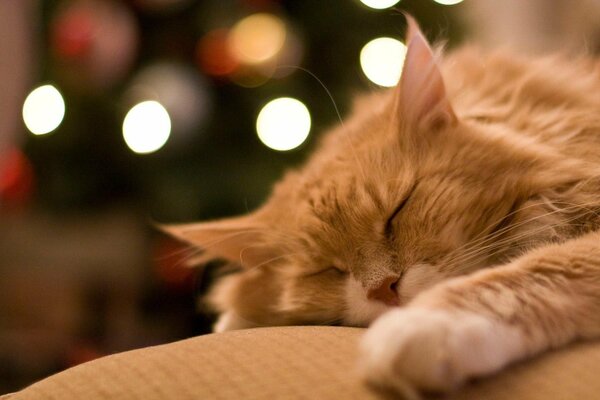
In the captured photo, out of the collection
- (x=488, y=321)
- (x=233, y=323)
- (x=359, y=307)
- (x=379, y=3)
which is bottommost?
(x=233, y=323)

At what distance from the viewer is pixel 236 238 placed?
1.43m

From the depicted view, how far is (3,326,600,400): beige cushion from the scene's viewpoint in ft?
2.18

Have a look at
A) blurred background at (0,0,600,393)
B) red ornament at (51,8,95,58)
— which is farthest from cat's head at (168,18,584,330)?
red ornament at (51,8,95,58)

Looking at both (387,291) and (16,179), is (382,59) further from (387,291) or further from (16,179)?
(16,179)

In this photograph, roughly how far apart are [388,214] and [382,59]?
49.0 inches

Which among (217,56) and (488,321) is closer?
(488,321)

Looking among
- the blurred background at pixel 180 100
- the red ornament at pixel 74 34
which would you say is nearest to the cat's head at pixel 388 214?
the blurred background at pixel 180 100

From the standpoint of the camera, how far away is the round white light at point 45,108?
7.86 feet

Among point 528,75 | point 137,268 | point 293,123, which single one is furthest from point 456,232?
point 137,268

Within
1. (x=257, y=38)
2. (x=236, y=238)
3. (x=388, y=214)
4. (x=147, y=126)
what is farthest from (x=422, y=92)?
(x=147, y=126)

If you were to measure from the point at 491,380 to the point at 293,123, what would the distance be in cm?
167

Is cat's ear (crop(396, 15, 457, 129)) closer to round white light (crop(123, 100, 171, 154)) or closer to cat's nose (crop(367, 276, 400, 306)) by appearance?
cat's nose (crop(367, 276, 400, 306))

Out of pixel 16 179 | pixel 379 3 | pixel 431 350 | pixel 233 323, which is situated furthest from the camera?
pixel 16 179

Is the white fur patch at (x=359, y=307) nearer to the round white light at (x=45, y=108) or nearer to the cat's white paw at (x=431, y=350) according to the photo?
the cat's white paw at (x=431, y=350)
